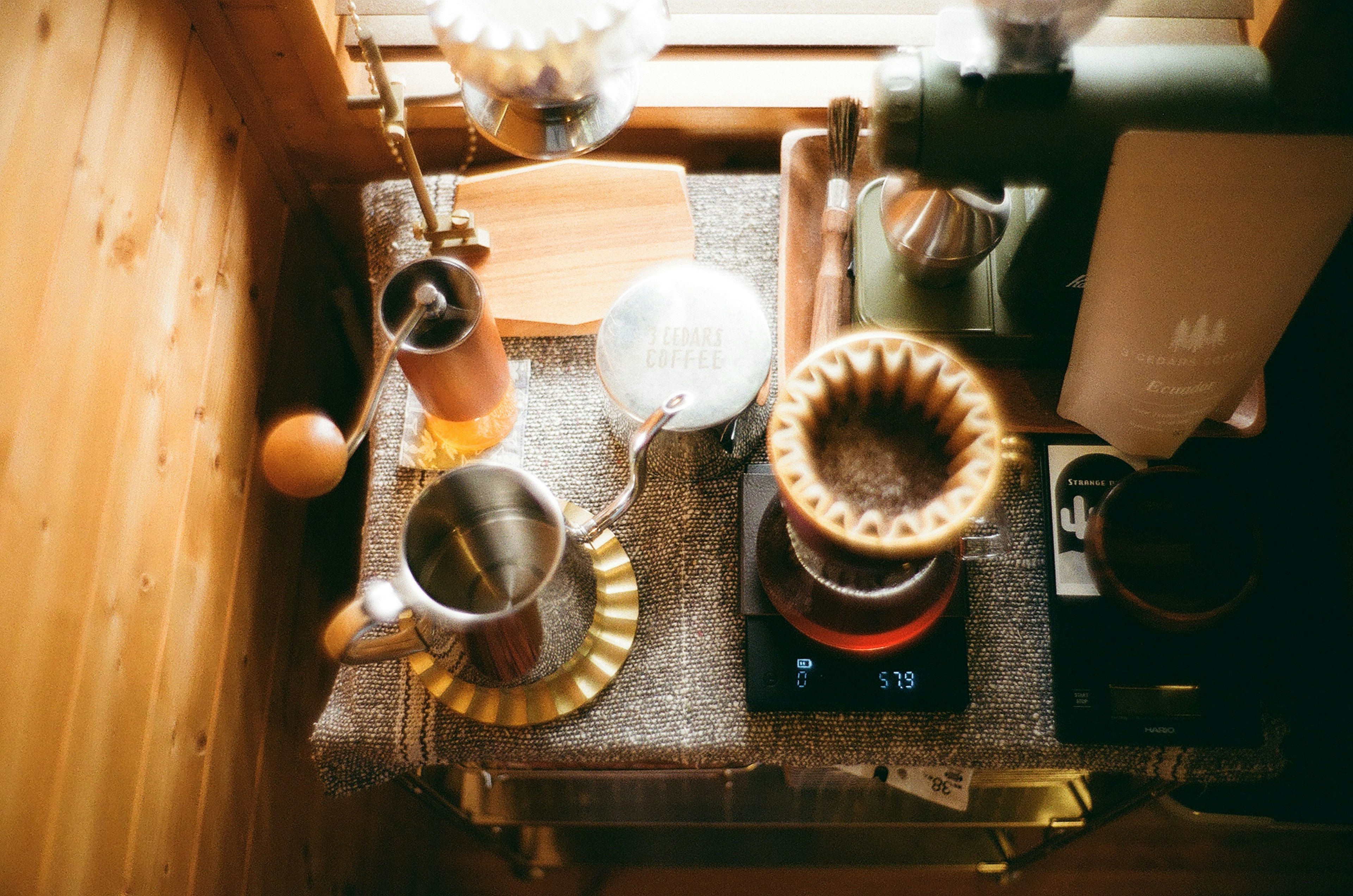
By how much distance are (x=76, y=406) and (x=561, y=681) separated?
472mm

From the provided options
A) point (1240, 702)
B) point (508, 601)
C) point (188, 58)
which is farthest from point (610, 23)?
point (1240, 702)

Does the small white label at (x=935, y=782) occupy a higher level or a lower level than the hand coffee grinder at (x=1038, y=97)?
lower

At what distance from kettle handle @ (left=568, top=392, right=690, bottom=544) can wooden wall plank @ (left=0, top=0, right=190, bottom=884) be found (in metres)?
0.40

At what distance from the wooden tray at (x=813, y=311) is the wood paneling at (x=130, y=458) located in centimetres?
61

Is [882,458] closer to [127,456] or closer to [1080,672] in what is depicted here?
[1080,672]

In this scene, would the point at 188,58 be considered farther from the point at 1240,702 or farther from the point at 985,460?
the point at 1240,702

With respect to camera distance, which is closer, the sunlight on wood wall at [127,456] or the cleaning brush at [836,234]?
the sunlight on wood wall at [127,456]

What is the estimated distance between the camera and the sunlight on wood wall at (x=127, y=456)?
636 millimetres

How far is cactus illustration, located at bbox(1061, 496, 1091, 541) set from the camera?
0.82m

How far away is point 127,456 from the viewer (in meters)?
0.76

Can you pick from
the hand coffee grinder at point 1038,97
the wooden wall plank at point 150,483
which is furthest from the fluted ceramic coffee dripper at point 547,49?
the wooden wall plank at point 150,483

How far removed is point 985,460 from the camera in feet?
1.74

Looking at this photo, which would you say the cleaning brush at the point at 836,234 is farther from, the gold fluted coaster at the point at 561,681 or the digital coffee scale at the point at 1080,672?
the gold fluted coaster at the point at 561,681

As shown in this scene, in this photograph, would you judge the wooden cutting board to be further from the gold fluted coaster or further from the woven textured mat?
the gold fluted coaster
